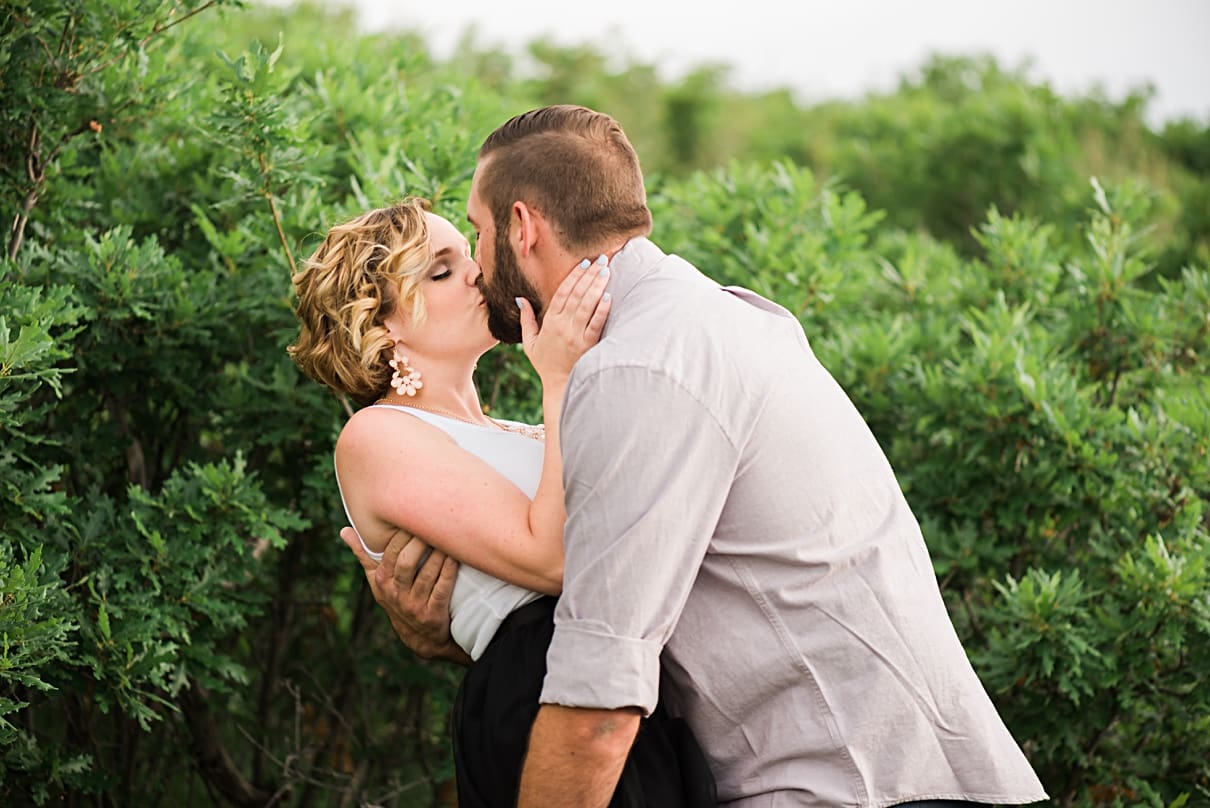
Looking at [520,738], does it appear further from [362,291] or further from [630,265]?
[362,291]

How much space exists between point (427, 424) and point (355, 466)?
20 cm

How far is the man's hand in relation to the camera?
9.87 ft

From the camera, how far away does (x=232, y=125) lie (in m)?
3.76

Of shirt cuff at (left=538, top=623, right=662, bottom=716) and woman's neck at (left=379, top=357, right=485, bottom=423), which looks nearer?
shirt cuff at (left=538, top=623, right=662, bottom=716)

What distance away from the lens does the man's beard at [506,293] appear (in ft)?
9.27

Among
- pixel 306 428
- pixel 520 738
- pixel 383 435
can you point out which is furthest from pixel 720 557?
pixel 306 428

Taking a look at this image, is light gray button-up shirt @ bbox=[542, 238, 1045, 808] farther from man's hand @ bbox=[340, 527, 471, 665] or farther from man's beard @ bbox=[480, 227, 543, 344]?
man's hand @ bbox=[340, 527, 471, 665]

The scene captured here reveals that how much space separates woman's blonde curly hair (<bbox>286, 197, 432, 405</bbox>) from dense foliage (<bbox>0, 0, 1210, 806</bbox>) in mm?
593

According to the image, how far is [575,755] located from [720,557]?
18.6 inches

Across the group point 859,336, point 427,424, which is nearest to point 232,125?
point 427,424

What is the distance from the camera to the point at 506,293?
9.61ft

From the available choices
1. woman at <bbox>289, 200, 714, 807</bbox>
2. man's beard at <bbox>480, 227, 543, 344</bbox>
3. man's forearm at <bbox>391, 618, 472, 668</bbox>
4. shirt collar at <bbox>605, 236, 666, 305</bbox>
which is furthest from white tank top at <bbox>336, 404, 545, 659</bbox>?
shirt collar at <bbox>605, 236, 666, 305</bbox>

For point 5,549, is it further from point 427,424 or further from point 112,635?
point 427,424

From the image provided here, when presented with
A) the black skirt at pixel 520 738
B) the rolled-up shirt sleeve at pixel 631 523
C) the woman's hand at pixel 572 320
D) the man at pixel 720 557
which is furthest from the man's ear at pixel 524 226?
the black skirt at pixel 520 738
